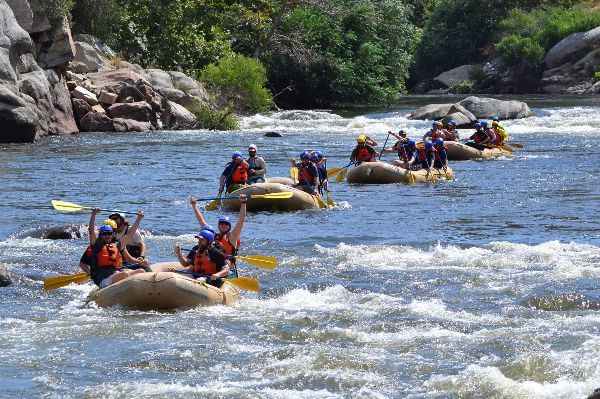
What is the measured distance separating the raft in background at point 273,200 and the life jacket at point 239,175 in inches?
15.9

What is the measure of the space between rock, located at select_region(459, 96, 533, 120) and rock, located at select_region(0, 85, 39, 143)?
55.8 ft

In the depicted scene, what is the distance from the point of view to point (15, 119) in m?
31.6

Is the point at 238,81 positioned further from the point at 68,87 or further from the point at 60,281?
the point at 60,281

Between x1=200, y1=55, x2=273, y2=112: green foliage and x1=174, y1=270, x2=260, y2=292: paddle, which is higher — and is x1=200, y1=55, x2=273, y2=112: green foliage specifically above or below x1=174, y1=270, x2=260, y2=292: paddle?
above

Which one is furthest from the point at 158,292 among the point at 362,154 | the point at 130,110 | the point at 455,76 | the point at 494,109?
the point at 455,76

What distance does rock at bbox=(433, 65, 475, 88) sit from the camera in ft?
216

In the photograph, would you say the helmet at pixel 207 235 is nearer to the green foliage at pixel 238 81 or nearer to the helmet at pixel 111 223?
the helmet at pixel 111 223

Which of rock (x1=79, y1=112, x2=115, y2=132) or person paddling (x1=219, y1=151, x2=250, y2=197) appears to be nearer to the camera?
person paddling (x1=219, y1=151, x2=250, y2=197)

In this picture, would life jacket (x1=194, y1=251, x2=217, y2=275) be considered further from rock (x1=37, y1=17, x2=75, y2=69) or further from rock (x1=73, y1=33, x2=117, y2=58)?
rock (x1=73, y1=33, x2=117, y2=58)

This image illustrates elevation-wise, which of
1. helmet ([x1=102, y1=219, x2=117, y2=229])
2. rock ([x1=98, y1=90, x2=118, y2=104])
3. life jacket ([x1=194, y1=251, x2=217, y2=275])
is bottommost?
life jacket ([x1=194, y1=251, x2=217, y2=275])

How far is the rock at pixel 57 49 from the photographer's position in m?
36.2

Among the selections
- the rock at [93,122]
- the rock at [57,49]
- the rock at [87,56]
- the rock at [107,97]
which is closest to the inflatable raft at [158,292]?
the rock at [93,122]

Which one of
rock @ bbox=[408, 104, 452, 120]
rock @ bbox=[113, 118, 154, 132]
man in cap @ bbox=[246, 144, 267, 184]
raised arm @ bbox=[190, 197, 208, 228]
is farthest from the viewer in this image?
rock @ bbox=[408, 104, 452, 120]

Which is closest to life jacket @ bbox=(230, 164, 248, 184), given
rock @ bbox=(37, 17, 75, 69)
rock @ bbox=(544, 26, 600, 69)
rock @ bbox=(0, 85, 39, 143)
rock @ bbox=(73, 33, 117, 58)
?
rock @ bbox=(0, 85, 39, 143)
